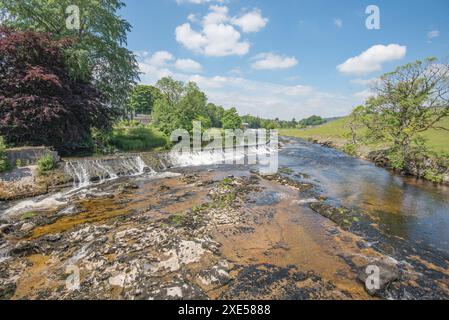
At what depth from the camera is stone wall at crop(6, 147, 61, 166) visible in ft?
31.1

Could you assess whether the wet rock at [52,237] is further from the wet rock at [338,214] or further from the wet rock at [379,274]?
the wet rock at [338,214]

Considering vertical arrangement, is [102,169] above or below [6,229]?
above

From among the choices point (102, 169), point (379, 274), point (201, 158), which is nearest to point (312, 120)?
point (201, 158)

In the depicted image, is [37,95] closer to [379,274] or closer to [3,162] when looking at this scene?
[3,162]

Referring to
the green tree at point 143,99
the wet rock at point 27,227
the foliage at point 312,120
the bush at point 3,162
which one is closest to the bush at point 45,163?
the bush at point 3,162

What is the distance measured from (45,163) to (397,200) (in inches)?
691

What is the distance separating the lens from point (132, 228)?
20.1ft

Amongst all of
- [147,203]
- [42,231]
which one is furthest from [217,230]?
[42,231]

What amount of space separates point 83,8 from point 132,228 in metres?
17.5

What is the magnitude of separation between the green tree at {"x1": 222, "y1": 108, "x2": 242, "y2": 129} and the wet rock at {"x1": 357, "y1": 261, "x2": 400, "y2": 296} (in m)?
44.9

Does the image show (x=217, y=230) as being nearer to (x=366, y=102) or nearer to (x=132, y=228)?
(x=132, y=228)

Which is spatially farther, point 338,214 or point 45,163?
point 45,163

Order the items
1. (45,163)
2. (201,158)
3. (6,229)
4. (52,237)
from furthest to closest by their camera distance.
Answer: (201,158) → (45,163) → (6,229) → (52,237)

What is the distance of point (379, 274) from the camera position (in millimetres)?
4301
